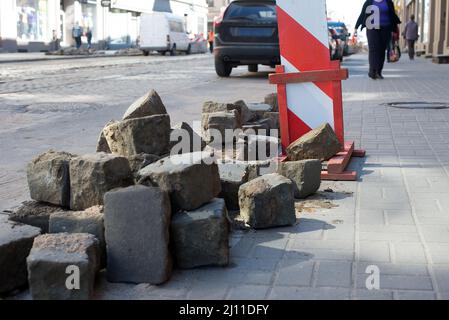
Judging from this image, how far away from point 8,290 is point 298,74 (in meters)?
3.45

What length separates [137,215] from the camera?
122 inches

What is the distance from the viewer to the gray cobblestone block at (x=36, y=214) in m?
3.59

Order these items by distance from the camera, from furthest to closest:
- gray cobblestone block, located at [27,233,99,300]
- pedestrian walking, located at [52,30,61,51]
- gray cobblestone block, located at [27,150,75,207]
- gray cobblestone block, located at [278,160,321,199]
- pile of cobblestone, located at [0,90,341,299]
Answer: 1. pedestrian walking, located at [52,30,61,51]
2. gray cobblestone block, located at [278,160,321,199]
3. gray cobblestone block, located at [27,150,75,207]
4. pile of cobblestone, located at [0,90,341,299]
5. gray cobblestone block, located at [27,233,99,300]

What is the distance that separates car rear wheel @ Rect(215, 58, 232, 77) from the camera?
17125 mm

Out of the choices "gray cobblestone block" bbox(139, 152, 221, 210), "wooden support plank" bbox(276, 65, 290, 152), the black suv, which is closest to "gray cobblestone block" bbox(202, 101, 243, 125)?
"wooden support plank" bbox(276, 65, 290, 152)

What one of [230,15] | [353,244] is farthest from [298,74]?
[230,15]

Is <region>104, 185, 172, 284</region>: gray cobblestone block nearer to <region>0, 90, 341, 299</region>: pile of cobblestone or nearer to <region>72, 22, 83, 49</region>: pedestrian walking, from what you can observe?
<region>0, 90, 341, 299</region>: pile of cobblestone

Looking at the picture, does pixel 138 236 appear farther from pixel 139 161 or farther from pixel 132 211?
pixel 139 161

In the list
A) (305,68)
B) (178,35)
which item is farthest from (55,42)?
(305,68)

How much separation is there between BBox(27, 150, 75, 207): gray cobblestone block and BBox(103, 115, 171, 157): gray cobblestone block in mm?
700

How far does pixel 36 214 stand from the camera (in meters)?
3.61

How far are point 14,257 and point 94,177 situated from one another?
0.64 m

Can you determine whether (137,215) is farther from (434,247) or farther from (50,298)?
(434,247)

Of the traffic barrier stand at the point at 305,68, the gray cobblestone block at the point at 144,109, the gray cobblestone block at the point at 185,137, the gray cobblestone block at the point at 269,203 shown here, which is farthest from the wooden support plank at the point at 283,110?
the gray cobblestone block at the point at 269,203
